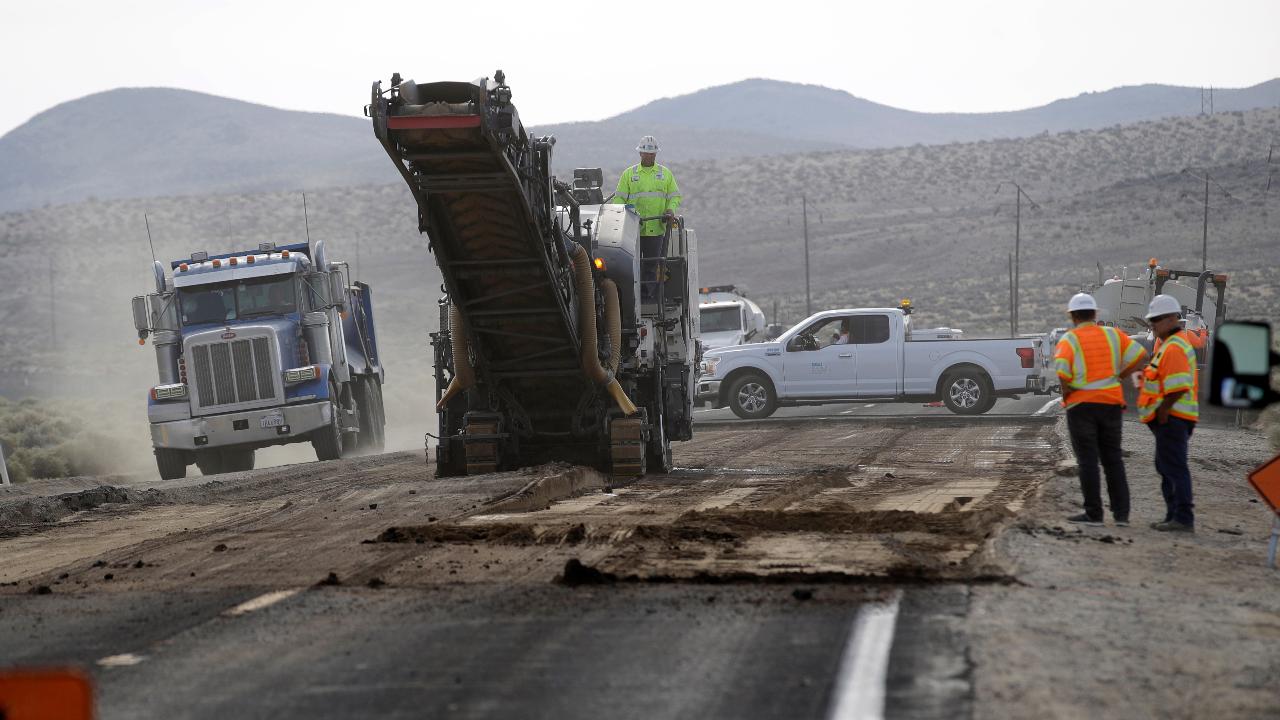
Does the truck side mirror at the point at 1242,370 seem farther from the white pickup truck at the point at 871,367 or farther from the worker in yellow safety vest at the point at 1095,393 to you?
the white pickup truck at the point at 871,367

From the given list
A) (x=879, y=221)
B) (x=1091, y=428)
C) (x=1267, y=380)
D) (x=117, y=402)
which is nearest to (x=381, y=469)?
(x=1091, y=428)

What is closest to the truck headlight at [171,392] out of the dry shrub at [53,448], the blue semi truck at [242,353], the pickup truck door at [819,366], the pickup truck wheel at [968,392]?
the blue semi truck at [242,353]

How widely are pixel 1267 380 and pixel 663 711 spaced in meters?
2.51

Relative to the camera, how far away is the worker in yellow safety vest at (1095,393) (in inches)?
482

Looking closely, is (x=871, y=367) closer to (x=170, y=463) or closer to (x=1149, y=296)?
(x=1149, y=296)

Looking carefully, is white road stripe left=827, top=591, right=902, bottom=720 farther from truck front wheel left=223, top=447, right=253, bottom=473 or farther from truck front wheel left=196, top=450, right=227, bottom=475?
truck front wheel left=223, top=447, right=253, bottom=473

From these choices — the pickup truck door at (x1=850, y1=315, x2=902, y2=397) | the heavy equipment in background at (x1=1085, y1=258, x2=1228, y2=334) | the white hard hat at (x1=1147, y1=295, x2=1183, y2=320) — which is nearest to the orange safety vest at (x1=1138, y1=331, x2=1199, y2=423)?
the white hard hat at (x1=1147, y1=295, x2=1183, y2=320)

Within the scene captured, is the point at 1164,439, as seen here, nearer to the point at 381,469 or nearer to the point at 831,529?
the point at 831,529

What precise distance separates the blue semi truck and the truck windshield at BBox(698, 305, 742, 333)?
12696 millimetres

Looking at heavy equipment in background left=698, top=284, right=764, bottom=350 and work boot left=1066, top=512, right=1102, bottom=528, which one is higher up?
work boot left=1066, top=512, right=1102, bottom=528

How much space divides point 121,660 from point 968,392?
22.2 meters

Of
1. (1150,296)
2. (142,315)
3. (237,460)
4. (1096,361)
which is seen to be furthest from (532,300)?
(1150,296)

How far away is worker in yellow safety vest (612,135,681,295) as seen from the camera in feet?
58.7

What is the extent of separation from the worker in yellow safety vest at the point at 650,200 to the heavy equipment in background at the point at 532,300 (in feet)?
0.44
